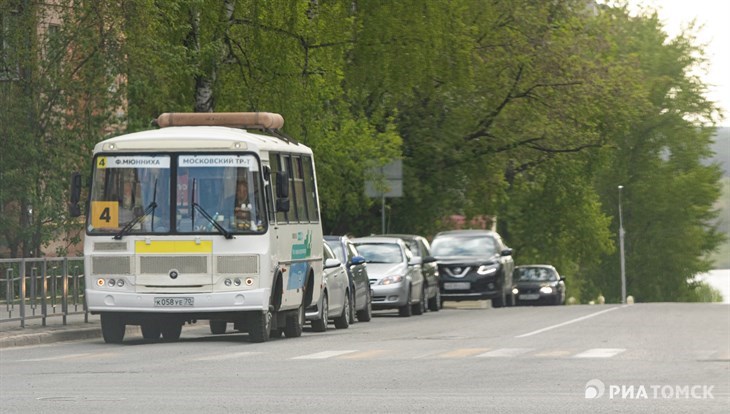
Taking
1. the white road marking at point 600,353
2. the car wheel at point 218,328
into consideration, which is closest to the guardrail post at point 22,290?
the car wheel at point 218,328

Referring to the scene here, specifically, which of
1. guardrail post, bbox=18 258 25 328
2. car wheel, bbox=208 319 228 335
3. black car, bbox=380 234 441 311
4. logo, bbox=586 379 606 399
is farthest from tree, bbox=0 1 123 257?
logo, bbox=586 379 606 399

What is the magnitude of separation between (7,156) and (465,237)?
15448 millimetres

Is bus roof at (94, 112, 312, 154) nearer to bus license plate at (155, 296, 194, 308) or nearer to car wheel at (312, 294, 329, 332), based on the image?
bus license plate at (155, 296, 194, 308)

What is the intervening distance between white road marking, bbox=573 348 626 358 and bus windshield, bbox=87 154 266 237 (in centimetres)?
483

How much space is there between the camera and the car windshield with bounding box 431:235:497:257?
4469cm

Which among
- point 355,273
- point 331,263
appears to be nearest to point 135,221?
point 331,263

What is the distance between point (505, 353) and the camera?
829 inches

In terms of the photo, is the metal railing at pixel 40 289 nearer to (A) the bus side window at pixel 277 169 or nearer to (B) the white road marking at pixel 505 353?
(A) the bus side window at pixel 277 169

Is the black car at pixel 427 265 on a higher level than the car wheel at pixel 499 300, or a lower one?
higher

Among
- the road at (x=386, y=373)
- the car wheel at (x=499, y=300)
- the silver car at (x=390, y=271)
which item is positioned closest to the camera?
the road at (x=386, y=373)

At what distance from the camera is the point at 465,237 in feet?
148

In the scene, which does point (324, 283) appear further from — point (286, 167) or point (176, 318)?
point (176, 318)

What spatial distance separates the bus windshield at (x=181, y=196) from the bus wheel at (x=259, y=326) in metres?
1.22

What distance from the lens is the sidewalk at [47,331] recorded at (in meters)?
24.7
